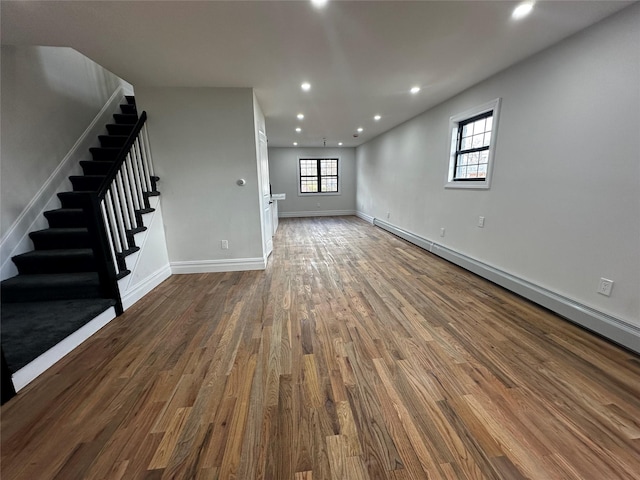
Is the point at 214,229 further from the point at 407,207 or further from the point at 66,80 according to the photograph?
the point at 407,207

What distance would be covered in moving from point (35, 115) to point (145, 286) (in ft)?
7.16

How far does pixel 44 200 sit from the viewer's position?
279 cm

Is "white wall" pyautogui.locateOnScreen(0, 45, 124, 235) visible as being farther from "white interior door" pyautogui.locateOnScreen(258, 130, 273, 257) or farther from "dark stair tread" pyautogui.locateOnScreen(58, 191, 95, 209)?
"white interior door" pyautogui.locateOnScreen(258, 130, 273, 257)

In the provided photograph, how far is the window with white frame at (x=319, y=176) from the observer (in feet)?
29.0

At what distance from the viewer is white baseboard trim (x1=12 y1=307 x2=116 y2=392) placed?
1.57 meters

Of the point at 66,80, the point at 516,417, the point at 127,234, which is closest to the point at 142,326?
the point at 127,234

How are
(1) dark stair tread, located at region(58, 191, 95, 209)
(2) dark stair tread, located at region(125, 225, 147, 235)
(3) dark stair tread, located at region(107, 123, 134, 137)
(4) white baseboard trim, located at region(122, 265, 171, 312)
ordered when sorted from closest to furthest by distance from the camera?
(4) white baseboard trim, located at region(122, 265, 171, 312) → (2) dark stair tread, located at region(125, 225, 147, 235) → (1) dark stair tread, located at region(58, 191, 95, 209) → (3) dark stair tread, located at region(107, 123, 134, 137)

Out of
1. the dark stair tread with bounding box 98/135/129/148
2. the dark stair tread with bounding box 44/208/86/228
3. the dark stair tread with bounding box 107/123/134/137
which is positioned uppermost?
the dark stair tread with bounding box 107/123/134/137

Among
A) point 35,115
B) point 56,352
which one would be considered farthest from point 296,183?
point 56,352

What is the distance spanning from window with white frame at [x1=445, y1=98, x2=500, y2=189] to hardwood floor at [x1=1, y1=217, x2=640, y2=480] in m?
1.70

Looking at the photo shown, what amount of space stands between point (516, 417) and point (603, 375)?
81 centimetres

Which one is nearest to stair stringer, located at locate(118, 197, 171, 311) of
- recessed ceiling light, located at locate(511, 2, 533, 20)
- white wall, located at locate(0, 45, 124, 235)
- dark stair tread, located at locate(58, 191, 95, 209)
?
dark stair tread, located at locate(58, 191, 95, 209)

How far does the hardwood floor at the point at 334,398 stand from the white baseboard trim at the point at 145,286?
180 mm

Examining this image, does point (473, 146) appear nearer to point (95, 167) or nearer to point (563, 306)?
point (563, 306)
